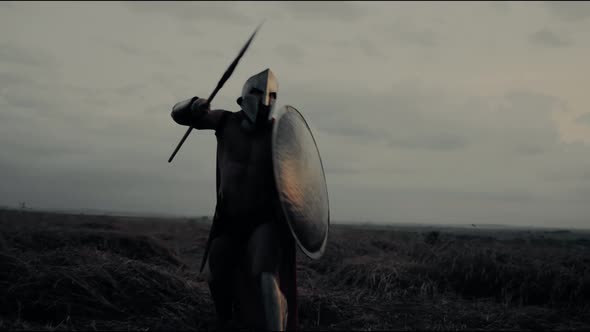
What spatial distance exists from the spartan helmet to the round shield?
0.12 m

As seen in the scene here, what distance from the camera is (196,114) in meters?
3.46

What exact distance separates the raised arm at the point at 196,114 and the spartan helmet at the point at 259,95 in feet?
0.86

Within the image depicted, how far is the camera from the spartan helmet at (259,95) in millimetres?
3346

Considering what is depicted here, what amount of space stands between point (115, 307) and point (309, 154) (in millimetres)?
2147

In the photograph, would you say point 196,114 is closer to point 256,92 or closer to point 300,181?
point 256,92

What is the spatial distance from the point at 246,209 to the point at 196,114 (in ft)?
2.72

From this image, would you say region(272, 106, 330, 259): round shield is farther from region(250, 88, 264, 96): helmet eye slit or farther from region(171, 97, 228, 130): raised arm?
region(171, 97, 228, 130): raised arm

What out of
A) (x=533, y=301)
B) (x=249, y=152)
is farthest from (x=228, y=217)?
(x=533, y=301)

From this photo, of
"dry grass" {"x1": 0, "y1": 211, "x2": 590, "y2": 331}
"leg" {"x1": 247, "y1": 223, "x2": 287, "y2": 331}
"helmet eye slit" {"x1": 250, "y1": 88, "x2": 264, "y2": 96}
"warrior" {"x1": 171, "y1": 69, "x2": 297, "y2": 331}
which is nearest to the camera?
"leg" {"x1": 247, "y1": 223, "x2": 287, "y2": 331}

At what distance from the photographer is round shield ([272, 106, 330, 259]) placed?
3029mm

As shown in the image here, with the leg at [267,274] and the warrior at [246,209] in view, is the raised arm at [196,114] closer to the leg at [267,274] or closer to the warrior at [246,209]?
the warrior at [246,209]

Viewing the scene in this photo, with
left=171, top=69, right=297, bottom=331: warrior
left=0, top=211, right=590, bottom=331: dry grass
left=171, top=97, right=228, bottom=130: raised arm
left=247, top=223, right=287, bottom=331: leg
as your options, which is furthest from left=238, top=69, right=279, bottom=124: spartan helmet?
left=0, top=211, right=590, bottom=331: dry grass

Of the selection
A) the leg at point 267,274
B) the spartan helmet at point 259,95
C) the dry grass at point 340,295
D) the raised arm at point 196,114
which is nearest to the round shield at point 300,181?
the spartan helmet at point 259,95

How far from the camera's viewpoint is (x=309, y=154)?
3.59 metres
